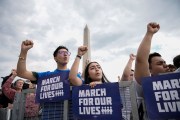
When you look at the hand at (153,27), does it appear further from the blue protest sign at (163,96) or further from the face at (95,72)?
the face at (95,72)

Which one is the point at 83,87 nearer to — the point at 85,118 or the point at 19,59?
the point at 85,118

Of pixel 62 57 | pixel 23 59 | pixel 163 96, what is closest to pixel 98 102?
pixel 163 96

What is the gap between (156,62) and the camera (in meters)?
3.10

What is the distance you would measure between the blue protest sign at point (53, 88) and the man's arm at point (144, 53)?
1.23 meters

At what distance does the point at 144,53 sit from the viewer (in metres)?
2.39

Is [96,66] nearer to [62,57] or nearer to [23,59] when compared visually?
[62,57]

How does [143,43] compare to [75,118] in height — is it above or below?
above

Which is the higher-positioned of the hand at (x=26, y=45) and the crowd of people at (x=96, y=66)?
the hand at (x=26, y=45)

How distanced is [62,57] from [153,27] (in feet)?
6.19

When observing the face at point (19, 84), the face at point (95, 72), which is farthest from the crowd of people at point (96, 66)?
the face at point (19, 84)

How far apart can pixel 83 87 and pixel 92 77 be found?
48cm

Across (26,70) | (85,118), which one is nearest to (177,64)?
(85,118)

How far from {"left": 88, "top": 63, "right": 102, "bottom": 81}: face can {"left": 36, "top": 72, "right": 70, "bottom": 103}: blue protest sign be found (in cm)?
46

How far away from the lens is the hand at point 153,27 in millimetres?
2480
